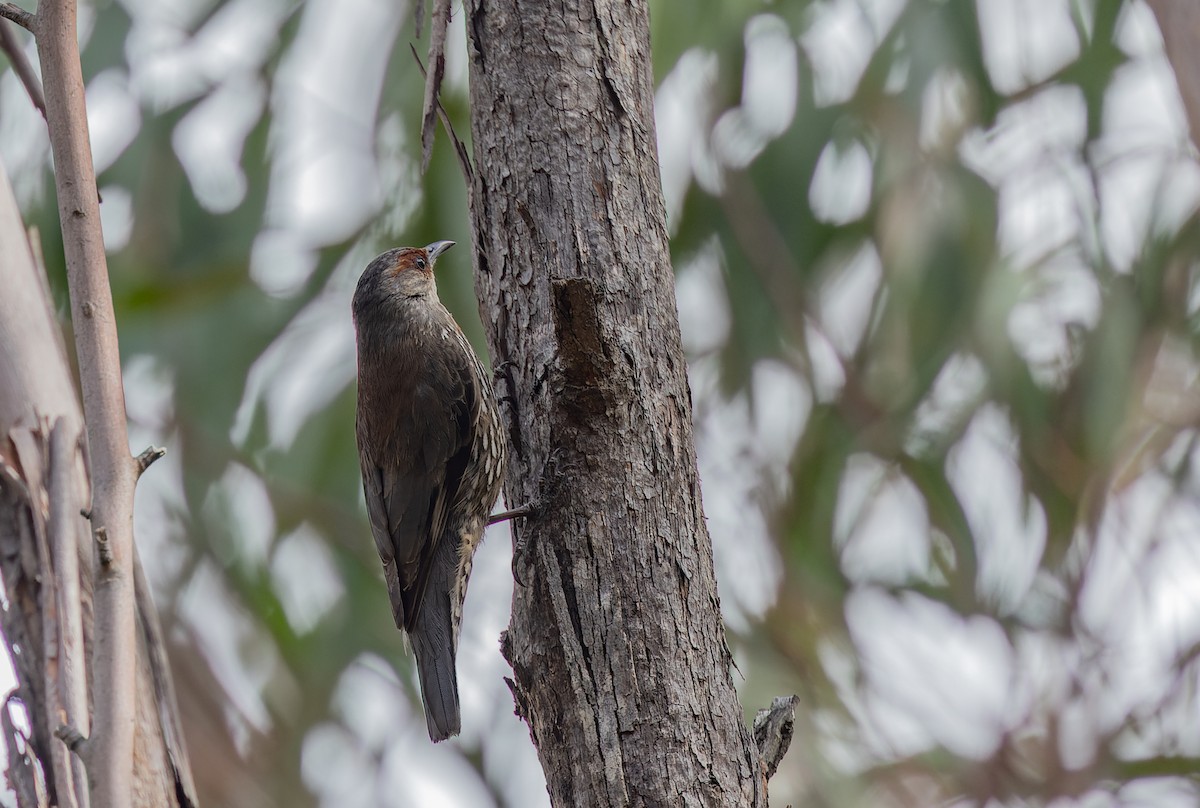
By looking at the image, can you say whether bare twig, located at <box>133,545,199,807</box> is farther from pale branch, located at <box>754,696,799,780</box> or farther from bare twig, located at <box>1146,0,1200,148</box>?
bare twig, located at <box>1146,0,1200,148</box>

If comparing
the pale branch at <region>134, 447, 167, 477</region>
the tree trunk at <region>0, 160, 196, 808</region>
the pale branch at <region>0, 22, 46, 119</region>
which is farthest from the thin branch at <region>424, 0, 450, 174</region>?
the pale branch at <region>134, 447, 167, 477</region>

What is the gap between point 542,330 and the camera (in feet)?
7.02

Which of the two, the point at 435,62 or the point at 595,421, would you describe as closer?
the point at 595,421

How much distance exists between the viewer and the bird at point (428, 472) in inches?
108

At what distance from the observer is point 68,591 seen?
2010mm

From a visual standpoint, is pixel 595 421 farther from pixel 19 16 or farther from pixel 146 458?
pixel 19 16

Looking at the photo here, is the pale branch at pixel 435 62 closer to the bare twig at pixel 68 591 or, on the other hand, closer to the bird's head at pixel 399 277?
the bird's head at pixel 399 277

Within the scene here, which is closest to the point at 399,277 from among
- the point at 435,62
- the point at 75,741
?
the point at 435,62

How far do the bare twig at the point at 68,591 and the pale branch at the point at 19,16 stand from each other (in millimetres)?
844

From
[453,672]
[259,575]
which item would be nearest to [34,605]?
[453,672]

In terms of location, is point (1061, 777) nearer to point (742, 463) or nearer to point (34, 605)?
point (742, 463)

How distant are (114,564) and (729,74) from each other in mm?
4652

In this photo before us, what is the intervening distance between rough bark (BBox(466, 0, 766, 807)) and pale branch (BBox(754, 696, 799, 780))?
0.07m

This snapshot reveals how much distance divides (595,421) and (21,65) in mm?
1167
